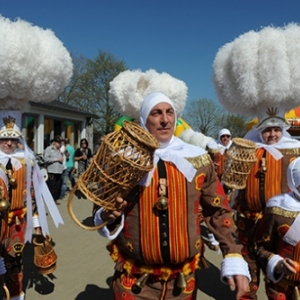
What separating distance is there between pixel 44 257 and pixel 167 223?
2.36m

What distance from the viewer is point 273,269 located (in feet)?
7.81

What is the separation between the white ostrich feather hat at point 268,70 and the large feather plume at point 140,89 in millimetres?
684

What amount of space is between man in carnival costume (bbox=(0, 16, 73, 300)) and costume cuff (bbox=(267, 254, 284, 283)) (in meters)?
1.97

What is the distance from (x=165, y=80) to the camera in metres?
4.43

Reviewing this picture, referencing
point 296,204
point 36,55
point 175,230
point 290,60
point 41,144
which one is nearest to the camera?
point 175,230

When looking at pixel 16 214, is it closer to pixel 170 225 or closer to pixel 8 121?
pixel 8 121

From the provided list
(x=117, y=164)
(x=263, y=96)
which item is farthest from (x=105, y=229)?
(x=263, y=96)

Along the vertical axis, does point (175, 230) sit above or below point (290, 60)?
below

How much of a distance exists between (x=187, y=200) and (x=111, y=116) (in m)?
25.8

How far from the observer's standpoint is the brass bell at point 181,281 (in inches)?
86.5

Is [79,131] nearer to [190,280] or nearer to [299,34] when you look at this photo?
[299,34]

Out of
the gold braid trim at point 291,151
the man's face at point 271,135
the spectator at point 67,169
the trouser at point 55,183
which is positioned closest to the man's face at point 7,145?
the man's face at point 271,135

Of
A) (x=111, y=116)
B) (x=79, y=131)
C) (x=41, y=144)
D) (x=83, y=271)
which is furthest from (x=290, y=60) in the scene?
(x=111, y=116)

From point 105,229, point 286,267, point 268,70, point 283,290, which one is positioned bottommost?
point 283,290
